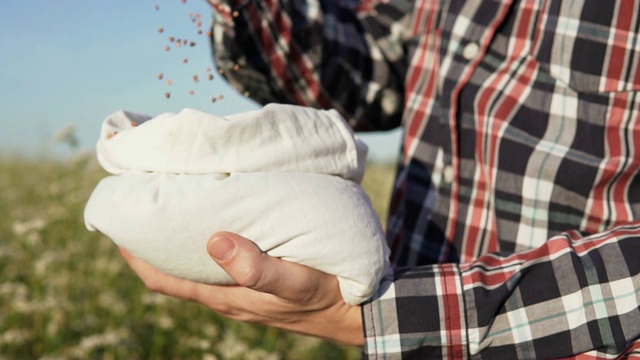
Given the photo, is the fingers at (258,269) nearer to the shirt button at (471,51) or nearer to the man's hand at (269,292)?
the man's hand at (269,292)

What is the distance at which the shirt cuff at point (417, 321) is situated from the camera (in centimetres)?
88

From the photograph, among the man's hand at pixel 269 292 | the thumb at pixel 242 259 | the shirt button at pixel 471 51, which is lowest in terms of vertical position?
the man's hand at pixel 269 292

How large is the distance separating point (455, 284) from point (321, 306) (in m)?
0.18

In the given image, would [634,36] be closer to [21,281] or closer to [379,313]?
[379,313]

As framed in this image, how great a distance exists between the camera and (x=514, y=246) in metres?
1.10

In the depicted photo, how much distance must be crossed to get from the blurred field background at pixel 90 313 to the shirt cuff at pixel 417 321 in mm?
1026

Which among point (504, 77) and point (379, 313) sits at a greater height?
point (504, 77)

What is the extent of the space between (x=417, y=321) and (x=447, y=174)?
0.39 meters

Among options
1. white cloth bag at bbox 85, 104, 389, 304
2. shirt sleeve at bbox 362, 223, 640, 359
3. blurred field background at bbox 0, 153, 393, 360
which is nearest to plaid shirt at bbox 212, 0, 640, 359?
shirt sleeve at bbox 362, 223, 640, 359

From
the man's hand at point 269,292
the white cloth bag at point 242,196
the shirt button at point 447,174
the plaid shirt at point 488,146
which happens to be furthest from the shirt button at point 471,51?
the man's hand at point 269,292

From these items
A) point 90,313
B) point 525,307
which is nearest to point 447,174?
point 525,307

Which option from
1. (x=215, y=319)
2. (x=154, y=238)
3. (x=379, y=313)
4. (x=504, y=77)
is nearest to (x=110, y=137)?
(x=154, y=238)

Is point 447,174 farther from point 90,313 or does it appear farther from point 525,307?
point 90,313

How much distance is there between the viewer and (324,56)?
1454mm
